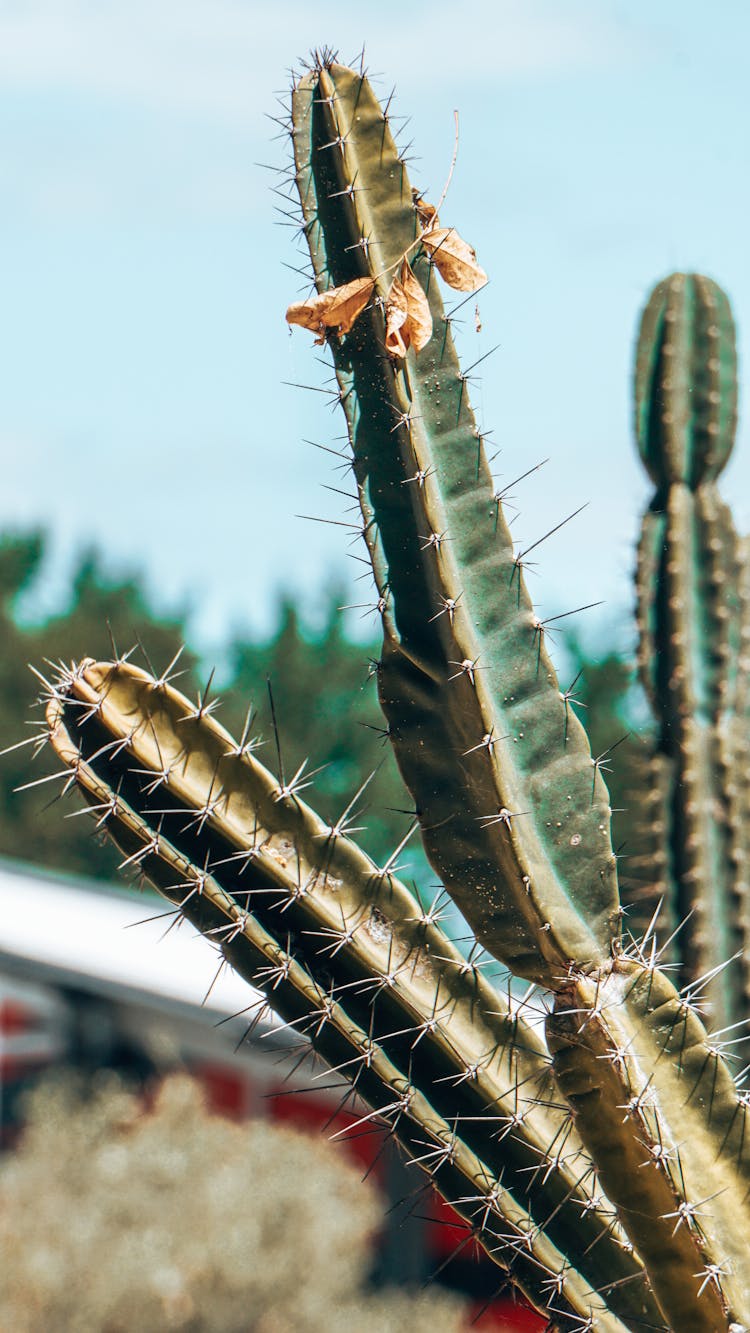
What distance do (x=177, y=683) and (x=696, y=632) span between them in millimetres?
18703

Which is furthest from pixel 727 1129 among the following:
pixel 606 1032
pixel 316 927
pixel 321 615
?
pixel 321 615

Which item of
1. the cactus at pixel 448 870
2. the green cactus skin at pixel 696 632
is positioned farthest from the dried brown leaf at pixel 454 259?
the green cactus skin at pixel 696 632

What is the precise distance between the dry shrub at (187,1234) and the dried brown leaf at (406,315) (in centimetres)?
706

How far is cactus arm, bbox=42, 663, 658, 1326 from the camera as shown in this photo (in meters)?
2.09

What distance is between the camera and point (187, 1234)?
8.19m

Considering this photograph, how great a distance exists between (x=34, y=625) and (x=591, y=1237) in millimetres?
27032

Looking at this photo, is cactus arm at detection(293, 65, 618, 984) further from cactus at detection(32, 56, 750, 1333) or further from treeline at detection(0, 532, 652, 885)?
treeline at detection(0, 532, 652, 885)

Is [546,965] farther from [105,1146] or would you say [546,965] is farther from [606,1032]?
[105,1146]

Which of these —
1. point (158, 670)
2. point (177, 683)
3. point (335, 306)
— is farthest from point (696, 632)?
point (158, 670)

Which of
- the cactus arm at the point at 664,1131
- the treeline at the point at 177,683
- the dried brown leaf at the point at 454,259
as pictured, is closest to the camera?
the cactus arm at the point at 664,1131

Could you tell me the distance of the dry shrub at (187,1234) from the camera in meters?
7.80

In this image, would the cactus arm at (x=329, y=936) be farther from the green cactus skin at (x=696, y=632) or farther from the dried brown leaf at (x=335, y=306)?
the green cactus skin at (x=696, y=632)

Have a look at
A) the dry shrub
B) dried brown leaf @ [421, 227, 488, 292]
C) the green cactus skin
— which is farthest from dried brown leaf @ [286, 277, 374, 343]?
the dry shrub

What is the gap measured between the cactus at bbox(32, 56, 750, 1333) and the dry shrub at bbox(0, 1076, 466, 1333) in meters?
6.41
